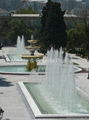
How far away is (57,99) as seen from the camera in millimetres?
20062

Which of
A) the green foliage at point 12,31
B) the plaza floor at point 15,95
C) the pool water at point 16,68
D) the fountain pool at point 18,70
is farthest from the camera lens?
the green foliage at point 12,31

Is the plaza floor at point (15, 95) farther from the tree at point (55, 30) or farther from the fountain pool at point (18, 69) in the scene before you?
the tree at point (55, 30)

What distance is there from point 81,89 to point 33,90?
8.17 feet

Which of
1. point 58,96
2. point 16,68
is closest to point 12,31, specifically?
point 16,68

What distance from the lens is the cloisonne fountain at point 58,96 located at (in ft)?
57.2

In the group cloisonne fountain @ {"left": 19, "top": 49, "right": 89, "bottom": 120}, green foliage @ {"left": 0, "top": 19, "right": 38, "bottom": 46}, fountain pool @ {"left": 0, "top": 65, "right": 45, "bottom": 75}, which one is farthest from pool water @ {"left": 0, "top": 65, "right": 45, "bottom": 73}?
green foliage @ {"left": 0, "top": 19, "right": 38, "bottom": 46}

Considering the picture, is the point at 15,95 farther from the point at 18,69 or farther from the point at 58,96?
the point at 18,69

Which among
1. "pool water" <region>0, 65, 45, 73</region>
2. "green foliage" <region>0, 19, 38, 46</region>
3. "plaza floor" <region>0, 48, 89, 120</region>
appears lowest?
"green foliage" <region>0, 19, 38, 46</region>

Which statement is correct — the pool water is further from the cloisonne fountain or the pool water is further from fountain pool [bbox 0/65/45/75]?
the cloisonne fountain

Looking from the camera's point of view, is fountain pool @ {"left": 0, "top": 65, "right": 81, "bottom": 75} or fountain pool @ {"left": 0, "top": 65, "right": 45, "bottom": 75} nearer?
fountain pool @ {"left": 0, "top": 65, "right": 45, "bottom": 75}

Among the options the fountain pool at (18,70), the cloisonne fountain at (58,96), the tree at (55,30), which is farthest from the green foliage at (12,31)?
the cloisonne fountain at (58,96)

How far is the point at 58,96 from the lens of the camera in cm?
2048

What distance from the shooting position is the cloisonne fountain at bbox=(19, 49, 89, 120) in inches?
686

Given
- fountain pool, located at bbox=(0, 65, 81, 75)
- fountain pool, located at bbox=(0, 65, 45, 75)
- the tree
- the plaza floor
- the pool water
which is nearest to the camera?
the plaza floor
